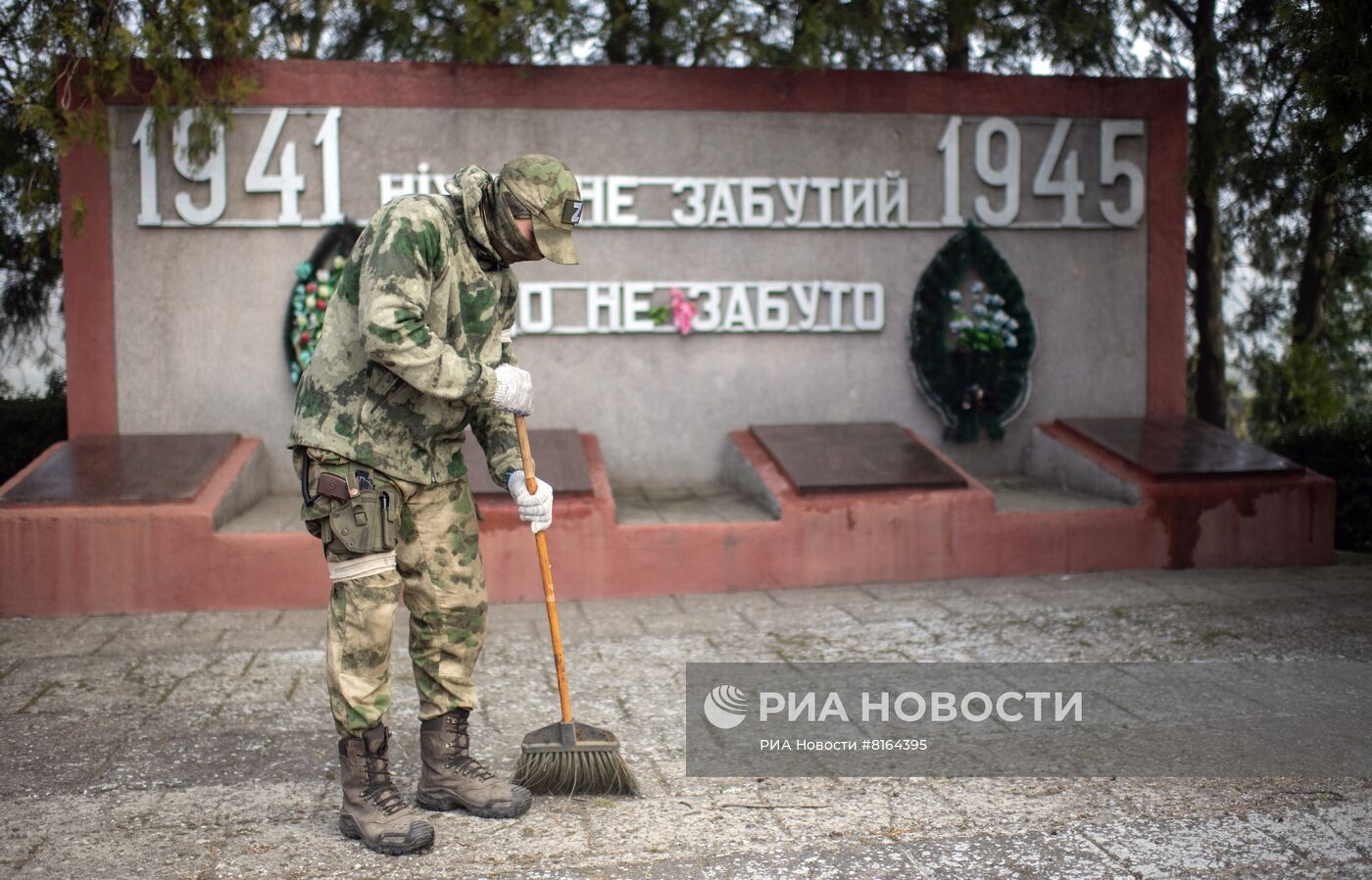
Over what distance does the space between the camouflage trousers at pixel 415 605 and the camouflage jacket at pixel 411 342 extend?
0.09 meters

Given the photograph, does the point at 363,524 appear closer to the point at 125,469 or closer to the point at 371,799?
the point at 371,799

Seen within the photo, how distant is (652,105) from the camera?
851 cm

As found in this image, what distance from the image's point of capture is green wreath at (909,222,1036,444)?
28.7ft

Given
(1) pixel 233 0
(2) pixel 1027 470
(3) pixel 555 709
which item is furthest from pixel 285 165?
(2) pixel 1027 470

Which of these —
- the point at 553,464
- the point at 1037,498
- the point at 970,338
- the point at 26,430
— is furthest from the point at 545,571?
the point at 26,430

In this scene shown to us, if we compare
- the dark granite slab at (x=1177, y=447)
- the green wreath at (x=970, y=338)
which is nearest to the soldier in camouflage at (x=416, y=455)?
the dark granite slab at (x=1177, y=447)

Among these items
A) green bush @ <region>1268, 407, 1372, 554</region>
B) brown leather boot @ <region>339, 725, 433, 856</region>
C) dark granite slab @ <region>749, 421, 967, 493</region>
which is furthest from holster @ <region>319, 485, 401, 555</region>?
green bush @ <region>1268, 407, 1372, 554</region>

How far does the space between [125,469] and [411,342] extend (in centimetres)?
444

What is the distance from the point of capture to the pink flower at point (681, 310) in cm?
855

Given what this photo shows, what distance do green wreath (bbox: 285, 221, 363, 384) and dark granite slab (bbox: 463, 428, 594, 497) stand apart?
128cm

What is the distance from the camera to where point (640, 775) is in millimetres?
4098

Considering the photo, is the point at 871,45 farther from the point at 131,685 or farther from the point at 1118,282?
the point at 131,685

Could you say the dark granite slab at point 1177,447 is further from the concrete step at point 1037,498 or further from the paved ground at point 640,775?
the paved ground at point 640,775
